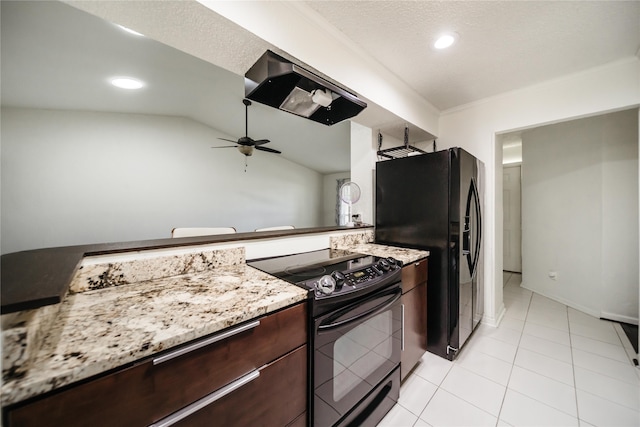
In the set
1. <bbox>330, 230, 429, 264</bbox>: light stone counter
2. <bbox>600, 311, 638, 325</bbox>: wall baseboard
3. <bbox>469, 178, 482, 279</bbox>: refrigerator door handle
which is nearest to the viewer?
<bbox>330, 230, 429, 264</bbox>: light stone counter

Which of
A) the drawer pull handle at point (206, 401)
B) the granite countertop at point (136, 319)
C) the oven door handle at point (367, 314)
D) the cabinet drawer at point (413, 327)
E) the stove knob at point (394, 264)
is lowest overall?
the cabinet drawer at point (413, 327)

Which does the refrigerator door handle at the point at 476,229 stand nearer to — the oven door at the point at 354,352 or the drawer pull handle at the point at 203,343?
the oven door at the point at 354,352

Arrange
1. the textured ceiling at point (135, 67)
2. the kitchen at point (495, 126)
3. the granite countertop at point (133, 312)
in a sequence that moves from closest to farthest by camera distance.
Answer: the granite countertop at point (133, 312), the textured ceiling at point (135, 67), the kitchen at point (495, 126)

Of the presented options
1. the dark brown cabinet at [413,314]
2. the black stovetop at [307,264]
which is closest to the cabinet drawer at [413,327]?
the dark brown cabinet at [413,314]

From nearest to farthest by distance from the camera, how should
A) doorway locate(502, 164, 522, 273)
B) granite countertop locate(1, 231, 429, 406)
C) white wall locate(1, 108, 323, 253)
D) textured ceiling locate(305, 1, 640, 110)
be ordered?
1. granite countertop locate(1, 231, 429, 406)
2. textured ceiling locate(305, 1, 640, 110)
3. white wall locate(1, 108, 323, 253)
4. doorway locate(502, 164, 522, 273)

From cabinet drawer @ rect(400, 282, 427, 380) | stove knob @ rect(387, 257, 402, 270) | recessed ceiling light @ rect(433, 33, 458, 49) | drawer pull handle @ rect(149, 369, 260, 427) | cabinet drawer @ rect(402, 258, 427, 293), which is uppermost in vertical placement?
recessed ceiling light @ rect(433, 33, 458, 49)

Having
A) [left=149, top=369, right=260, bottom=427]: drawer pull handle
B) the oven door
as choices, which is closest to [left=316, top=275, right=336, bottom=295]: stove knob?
the oven door

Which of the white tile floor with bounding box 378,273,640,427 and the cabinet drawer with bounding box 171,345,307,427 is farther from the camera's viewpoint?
the white tile floor with bounding box 378,273,640,427

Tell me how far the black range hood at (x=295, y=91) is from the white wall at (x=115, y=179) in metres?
4.20

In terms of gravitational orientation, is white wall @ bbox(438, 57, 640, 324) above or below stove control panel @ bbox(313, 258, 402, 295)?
above

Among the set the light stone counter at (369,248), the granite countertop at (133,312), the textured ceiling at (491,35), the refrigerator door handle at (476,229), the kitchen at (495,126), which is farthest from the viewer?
the refrigerator door handle at (476,229)

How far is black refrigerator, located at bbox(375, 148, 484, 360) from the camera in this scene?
1.75 meters

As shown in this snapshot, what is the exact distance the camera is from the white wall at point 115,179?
11.0 feet

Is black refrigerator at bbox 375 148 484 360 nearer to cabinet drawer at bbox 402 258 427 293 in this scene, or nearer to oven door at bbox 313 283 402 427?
cabinet drawer at bbox 402 258 427 293
